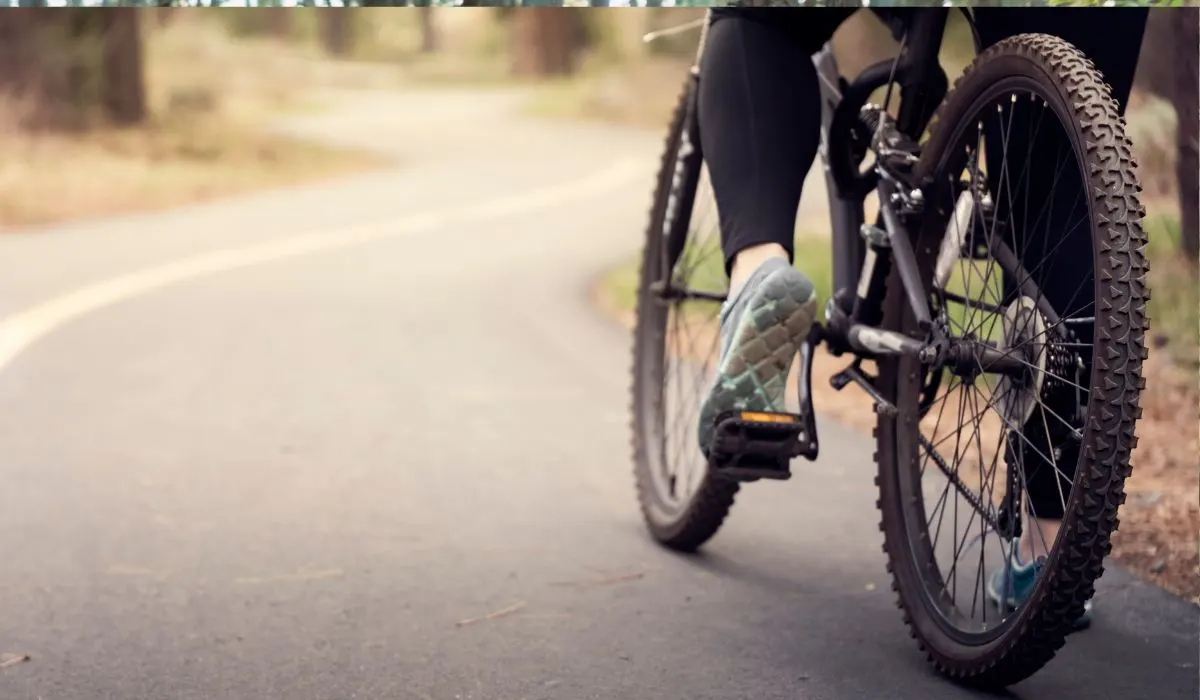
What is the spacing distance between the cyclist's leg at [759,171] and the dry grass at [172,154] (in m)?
12.9

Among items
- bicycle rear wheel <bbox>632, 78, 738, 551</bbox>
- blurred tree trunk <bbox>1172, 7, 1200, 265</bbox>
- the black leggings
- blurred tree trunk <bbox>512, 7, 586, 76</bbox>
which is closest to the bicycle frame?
the black leggings

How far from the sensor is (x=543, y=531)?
4.68 metres

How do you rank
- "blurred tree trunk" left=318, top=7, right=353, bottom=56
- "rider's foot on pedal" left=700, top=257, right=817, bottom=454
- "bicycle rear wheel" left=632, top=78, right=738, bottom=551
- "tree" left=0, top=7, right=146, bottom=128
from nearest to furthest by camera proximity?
"rider's foot on pedal" left=700, top=257, right=817, bottom=454 < "bicycle rear wheel" left=632, top=78, right=738, bottom=551 < "tree" left=0, top=7, right=146, bottom=128 < "blurred tree trunk" left=318, top=7, right=353, bottom=56

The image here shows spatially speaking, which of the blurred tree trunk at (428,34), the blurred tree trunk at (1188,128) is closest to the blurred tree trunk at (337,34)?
the blurred tree trunk at (428,34)

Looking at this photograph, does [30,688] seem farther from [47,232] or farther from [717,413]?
[47,232]

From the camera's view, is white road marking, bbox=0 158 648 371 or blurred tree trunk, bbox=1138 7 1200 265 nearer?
blurred tree trunk, bbox=1138 7 1200 265

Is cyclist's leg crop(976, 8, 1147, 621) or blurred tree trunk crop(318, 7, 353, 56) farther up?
cyclist's leg crop(976, 8, 1147, 621)

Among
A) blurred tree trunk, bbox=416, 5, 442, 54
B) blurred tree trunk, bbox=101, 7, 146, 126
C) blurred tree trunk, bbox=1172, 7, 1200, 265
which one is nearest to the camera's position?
blurred tree trunk, bbox=1172, 7, 1200, 265

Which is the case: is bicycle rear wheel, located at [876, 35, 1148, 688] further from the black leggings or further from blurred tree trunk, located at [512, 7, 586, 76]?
blurred tree trunk, located at [512, 7, 586, 76]

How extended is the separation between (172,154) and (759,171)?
2008cm

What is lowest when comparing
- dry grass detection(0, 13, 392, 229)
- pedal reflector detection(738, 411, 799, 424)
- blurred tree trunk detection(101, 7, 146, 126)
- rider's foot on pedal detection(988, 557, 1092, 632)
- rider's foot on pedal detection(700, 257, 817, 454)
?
dry grass detection(0, 13, 392, 229)

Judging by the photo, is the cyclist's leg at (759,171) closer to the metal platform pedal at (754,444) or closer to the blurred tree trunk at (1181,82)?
the metal platform pedal at (754,444)

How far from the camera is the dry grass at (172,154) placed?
17750mm

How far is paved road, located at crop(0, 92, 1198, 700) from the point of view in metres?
3.40
